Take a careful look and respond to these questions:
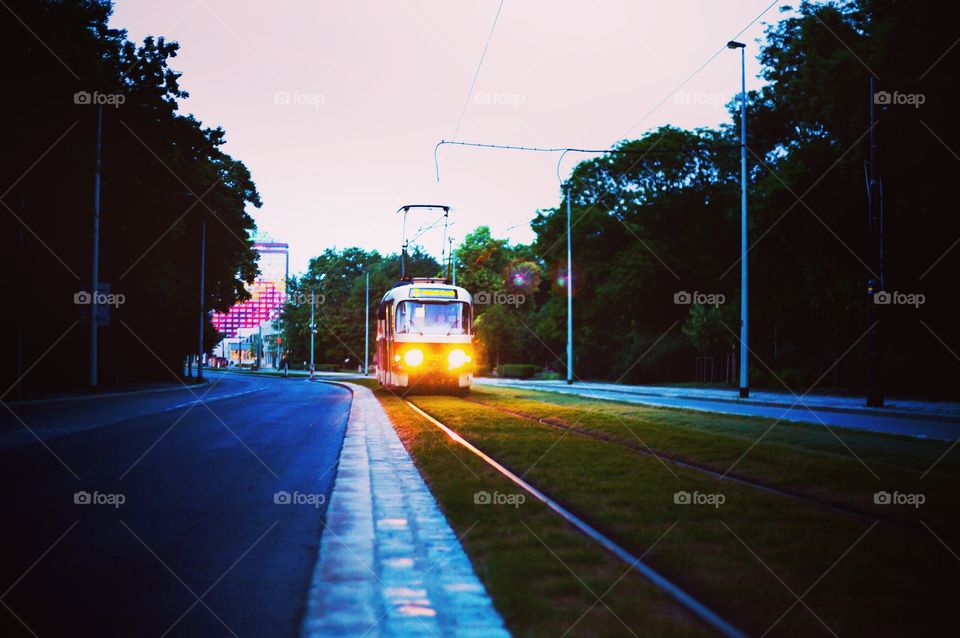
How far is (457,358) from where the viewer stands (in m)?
28.7

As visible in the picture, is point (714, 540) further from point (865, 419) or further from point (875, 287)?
point (875, 287)

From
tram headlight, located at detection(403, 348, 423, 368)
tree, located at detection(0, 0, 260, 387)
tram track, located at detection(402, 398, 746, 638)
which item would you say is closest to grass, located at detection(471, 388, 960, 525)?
tram track, located at detection(402, 398, 746, 638)

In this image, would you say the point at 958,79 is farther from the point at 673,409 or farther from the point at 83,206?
the point at 83,206

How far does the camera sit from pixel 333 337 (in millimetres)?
101000

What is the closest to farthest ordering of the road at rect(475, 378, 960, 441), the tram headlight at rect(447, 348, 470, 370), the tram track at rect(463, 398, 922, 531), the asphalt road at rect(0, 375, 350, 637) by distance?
the asphalt road at rect(0, 375, 350, 637) < the tram track at rect(463, 398, 922, 531) < the road at rect(475, 378, 960, 441) < the tram headlight at rect(447, 348, 470, 370)

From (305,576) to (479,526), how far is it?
1781 mm

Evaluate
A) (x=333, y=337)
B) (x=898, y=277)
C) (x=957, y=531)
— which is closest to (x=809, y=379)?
(x=898, y=277)

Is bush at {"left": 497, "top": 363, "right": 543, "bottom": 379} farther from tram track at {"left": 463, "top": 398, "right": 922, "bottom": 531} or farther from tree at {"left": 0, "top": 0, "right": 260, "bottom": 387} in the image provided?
tram track at {"left": 463, "top": 398, "right": 922, "bottom": 531}

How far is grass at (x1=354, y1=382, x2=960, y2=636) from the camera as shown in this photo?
14.6 ft

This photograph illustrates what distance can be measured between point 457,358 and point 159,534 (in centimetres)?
2225

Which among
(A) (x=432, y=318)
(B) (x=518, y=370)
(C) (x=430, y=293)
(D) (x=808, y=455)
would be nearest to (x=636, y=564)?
(D) (x=808, y=455)

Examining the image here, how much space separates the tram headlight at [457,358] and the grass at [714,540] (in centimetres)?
1600

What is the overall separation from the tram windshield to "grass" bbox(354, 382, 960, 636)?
16.2 meters

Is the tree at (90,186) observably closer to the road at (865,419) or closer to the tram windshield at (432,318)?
the tram windshield at (432,318)
